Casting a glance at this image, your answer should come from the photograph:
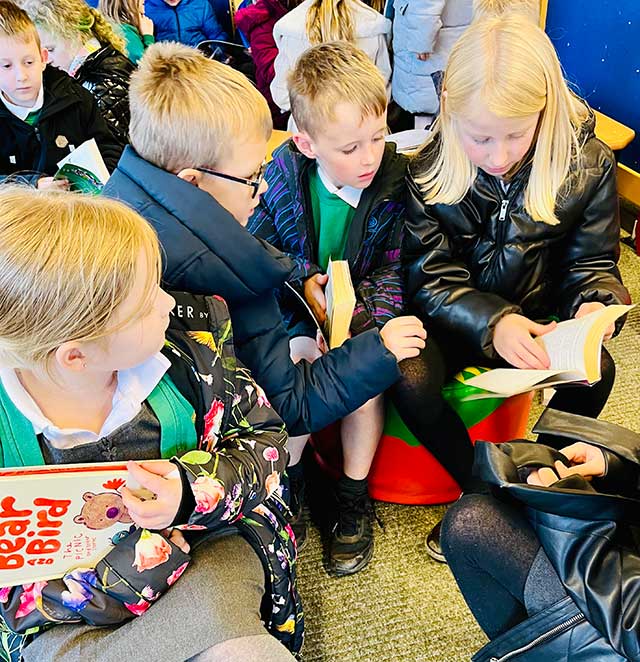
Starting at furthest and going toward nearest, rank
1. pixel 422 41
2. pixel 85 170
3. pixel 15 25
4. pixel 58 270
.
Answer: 1. pixel 422 41
2. pixel 15 25
3. pixel 85 170
4. pixel 58 270

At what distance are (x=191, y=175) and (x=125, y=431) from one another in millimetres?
395

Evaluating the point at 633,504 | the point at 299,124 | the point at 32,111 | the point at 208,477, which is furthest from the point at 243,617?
the point at 32,111

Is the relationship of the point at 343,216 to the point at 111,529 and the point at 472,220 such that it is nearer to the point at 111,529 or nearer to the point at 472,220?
the point at 472,220

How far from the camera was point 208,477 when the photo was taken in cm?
86

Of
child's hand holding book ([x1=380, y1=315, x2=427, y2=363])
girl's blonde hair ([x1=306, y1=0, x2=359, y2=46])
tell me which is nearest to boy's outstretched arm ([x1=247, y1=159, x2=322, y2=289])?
child's hand holding book ([x1=380, y1=315, x2=427, y2=363])

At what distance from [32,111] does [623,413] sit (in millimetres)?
1617

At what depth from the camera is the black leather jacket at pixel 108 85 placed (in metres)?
2.10

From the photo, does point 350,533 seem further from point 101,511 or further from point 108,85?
point 108,85

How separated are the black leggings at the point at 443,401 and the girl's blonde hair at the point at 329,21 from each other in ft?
4.11

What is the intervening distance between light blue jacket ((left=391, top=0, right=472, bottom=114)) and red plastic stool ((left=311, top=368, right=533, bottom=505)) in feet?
4.36

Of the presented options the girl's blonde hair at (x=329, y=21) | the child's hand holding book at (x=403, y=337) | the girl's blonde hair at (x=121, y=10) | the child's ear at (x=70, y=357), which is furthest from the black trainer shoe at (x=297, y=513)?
the girl's blonde hair at (x=121, y=10)

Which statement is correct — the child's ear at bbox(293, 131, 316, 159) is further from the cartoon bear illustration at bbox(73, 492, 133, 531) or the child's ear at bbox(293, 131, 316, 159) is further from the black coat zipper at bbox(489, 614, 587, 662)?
the black coat zipper at bbox(489, 614, 587, 662)

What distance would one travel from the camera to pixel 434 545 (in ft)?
4.52

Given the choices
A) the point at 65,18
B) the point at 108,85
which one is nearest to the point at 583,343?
the point at 108,85
